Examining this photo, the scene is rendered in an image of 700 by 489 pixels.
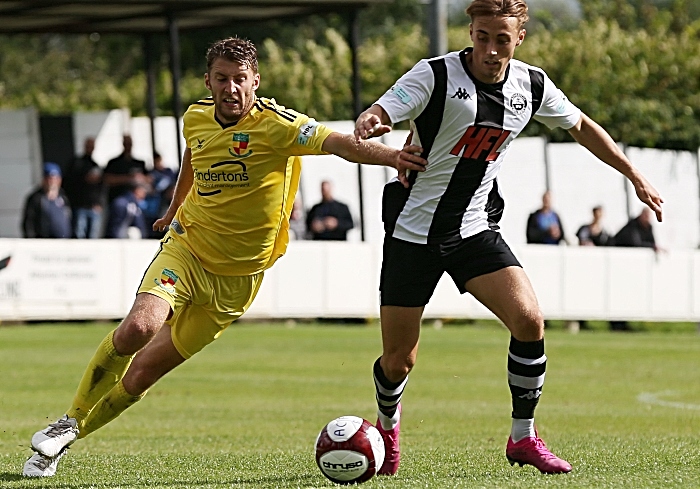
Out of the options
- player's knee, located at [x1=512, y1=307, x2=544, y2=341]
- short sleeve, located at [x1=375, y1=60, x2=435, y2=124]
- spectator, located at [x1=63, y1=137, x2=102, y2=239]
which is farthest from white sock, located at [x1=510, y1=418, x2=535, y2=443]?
spectator, located at [x1=63, y1=137, x2=102, y2=239]

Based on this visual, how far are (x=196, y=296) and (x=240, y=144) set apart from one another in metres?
0.89

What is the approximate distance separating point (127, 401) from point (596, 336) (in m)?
14.5

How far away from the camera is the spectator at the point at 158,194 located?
21641mm

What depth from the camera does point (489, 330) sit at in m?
22.0

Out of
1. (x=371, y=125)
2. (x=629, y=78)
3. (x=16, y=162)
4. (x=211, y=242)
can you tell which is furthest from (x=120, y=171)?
(x=371, y=125)

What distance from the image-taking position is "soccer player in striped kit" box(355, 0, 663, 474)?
6949 mm

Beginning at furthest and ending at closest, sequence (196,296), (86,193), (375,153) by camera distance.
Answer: (86,193), (196,296), (375,153)

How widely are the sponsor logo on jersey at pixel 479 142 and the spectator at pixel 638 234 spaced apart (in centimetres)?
1589

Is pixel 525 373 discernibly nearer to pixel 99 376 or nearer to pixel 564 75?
pixel 99 376

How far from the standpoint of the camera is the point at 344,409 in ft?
38.7

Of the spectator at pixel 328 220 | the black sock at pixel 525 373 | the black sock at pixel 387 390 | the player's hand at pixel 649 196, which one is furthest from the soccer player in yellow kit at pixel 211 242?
the spectator at pixel 328 220

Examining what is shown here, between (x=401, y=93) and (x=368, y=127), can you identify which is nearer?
(x=368, y=127)

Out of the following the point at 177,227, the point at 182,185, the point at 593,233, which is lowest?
the point at 593,233

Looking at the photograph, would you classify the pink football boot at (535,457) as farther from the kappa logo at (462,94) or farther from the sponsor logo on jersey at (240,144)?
the sponsor logo on jersey at (240,144)
